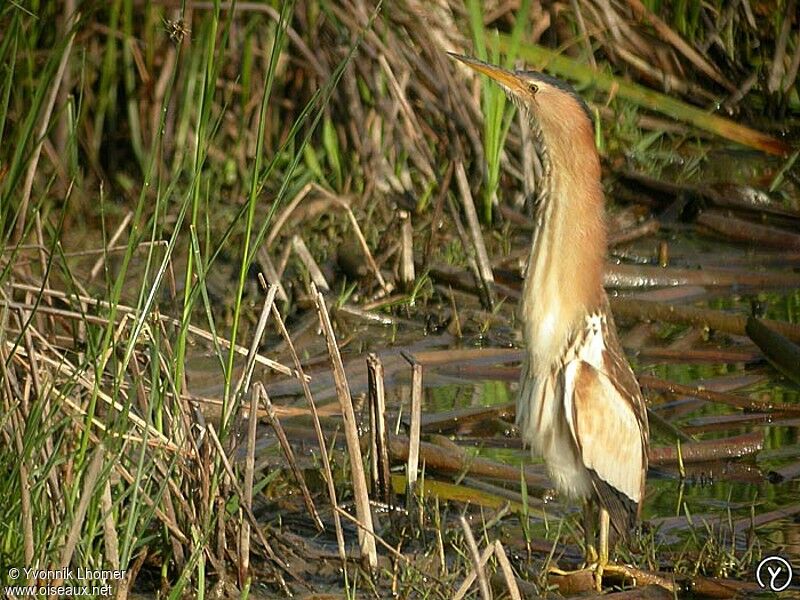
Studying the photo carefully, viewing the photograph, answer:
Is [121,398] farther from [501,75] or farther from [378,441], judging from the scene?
[501,75]

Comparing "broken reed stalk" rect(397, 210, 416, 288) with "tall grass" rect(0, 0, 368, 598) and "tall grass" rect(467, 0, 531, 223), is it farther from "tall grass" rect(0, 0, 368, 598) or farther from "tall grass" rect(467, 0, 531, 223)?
"tall grass" rect(0, 0, 368, 598)

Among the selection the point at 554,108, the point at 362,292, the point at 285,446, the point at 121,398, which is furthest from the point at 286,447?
the point at 362,292

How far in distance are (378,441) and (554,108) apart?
888mm

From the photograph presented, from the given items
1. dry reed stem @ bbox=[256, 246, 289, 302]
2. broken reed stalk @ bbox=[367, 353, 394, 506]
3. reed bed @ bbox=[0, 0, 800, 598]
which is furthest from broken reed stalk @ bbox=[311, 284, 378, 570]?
dry reed stem @ bbox=[256, 246, 289, 302]

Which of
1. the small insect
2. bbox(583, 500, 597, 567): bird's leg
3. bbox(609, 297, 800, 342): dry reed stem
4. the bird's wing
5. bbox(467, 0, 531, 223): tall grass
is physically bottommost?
bbox(583, 500, 597, 567): bird's leg

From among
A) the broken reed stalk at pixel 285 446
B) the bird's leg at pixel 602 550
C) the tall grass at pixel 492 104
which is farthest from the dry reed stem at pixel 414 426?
the tall grass at pixel 492 104

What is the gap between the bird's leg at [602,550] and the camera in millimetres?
3211

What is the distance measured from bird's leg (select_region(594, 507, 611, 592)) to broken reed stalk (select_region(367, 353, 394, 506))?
20.5 inches

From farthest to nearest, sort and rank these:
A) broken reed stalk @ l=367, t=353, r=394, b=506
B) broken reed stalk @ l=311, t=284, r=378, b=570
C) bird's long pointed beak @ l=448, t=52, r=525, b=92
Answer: bird's long pointed beak @ l=448, t=52, r=525, b=92 → broken reed stalk @ l=367, t=353, r=394, b=506 → broken reed stalk @ l=311, t=284, r=378, b=570

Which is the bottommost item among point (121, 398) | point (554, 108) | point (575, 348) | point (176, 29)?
point (121, 398)

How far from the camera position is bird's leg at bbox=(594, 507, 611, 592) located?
3.21 meters

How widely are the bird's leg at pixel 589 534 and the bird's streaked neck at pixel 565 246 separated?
1.16 feet

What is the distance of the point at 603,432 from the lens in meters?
3.29

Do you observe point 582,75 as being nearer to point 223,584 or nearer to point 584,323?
point 584,323
